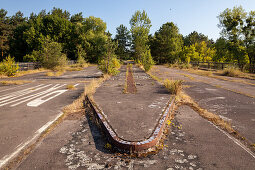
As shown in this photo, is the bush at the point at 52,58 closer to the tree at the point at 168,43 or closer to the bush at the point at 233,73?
the bush at the point at 233,73

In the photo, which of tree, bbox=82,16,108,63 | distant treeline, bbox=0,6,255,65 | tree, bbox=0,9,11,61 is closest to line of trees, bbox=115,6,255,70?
distant treeline, bbox=0,6,255,65

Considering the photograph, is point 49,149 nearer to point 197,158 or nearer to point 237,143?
point 197,158

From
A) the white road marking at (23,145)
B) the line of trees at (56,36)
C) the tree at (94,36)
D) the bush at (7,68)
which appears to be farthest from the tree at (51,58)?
the white road marking at (23,145)

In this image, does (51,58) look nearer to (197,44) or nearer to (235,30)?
(235,30)

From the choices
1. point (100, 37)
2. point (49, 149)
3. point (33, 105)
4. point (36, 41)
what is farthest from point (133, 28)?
point (49, 149)

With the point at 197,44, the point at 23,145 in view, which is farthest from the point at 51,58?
the point at 197,44

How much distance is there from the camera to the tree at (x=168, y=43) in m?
48.2

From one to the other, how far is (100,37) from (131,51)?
2589cm

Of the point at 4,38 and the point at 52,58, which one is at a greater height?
the point at 4,38

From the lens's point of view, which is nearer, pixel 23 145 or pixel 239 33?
pixel 23 145

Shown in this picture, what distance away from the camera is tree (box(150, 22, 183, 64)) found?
1896 inches

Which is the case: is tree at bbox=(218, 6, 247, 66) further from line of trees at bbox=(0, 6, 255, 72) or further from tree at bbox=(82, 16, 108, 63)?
tree at bbox=(82, 16, 108, 63)

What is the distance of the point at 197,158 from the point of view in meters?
2.68

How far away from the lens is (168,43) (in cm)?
4900
